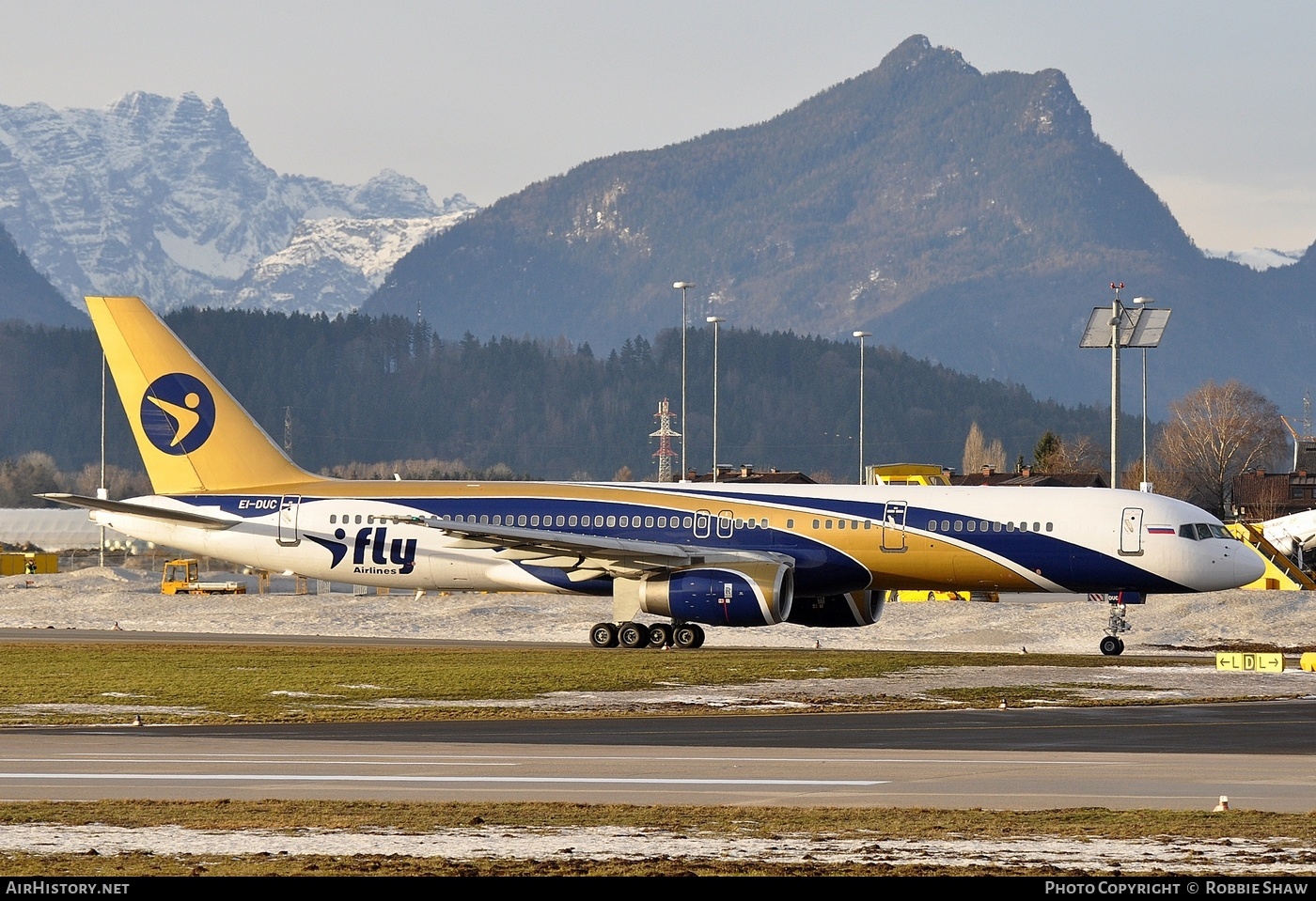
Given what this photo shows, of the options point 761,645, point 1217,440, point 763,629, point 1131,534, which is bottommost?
point 761,645

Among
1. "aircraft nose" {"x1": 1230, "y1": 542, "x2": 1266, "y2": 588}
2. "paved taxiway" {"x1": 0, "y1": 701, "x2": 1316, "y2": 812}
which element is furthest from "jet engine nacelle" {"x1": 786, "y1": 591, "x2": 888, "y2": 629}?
"paved taxiway" {"x1": 0, "y1": 701, "x2": 1316, "y2": 812}

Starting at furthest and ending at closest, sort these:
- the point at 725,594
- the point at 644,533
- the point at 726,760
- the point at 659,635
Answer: the point at 644,533
the point at 659,635
the point at 725,594
the point at 726,760

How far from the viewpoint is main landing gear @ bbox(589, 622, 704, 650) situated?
40375 millimetres

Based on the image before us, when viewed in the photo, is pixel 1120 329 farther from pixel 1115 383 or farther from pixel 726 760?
pixel 726 760

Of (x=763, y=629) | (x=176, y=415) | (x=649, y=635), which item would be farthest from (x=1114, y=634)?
(x=176, y=415)

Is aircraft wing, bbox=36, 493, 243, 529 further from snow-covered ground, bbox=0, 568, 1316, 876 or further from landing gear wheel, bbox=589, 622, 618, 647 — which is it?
landing gear wheel, bbox=589, 622, 618, 647

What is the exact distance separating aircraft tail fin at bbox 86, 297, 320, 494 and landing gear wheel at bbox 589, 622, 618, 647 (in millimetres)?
8979

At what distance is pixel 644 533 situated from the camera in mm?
41625

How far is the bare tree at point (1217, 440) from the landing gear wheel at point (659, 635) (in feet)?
321

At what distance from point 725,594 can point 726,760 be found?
18.0 meters

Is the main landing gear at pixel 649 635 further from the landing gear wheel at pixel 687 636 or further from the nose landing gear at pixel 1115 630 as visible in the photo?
the nose landing gear at pixel 1115 630

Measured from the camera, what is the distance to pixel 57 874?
1255 centimetres

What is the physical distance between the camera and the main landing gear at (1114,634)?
3997 centimetres
